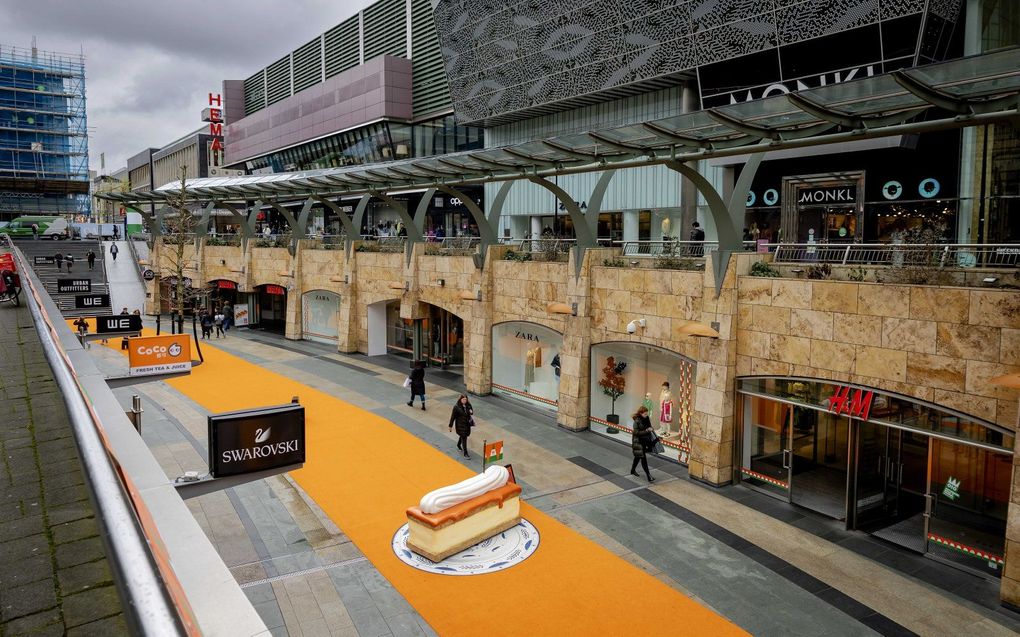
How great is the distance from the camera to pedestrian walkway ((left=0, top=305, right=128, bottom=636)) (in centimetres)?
273

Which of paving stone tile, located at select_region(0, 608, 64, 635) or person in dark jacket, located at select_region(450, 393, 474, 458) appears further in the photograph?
person in dark jacket, located at select_region(450, 393, 474, 458)

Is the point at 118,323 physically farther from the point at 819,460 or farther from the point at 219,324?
the point at 819,460

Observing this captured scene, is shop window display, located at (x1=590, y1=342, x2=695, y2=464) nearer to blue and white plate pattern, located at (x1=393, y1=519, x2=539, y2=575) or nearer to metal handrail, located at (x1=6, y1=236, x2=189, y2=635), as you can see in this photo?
blue and white plate pattern, located at (x1=393, y1=519, x2=539, y2=575)

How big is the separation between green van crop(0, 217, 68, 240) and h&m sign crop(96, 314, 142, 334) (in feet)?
167

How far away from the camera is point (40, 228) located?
2517 inches

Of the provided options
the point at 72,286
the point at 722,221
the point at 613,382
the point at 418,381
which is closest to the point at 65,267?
the point at 72,286

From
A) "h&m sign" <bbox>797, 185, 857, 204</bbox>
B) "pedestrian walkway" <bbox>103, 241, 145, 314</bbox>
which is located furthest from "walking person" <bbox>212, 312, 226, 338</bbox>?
"h&m sign" <bbox>797, 185, 857, 204</bbox>

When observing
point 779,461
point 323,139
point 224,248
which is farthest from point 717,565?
point 323,139

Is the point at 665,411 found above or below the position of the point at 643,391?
below

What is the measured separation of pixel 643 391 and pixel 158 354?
14.3m

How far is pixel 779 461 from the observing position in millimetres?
14781

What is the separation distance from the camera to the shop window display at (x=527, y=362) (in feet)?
70.6

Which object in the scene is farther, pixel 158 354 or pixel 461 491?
pixel 158 354

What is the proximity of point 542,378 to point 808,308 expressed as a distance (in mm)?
9921
